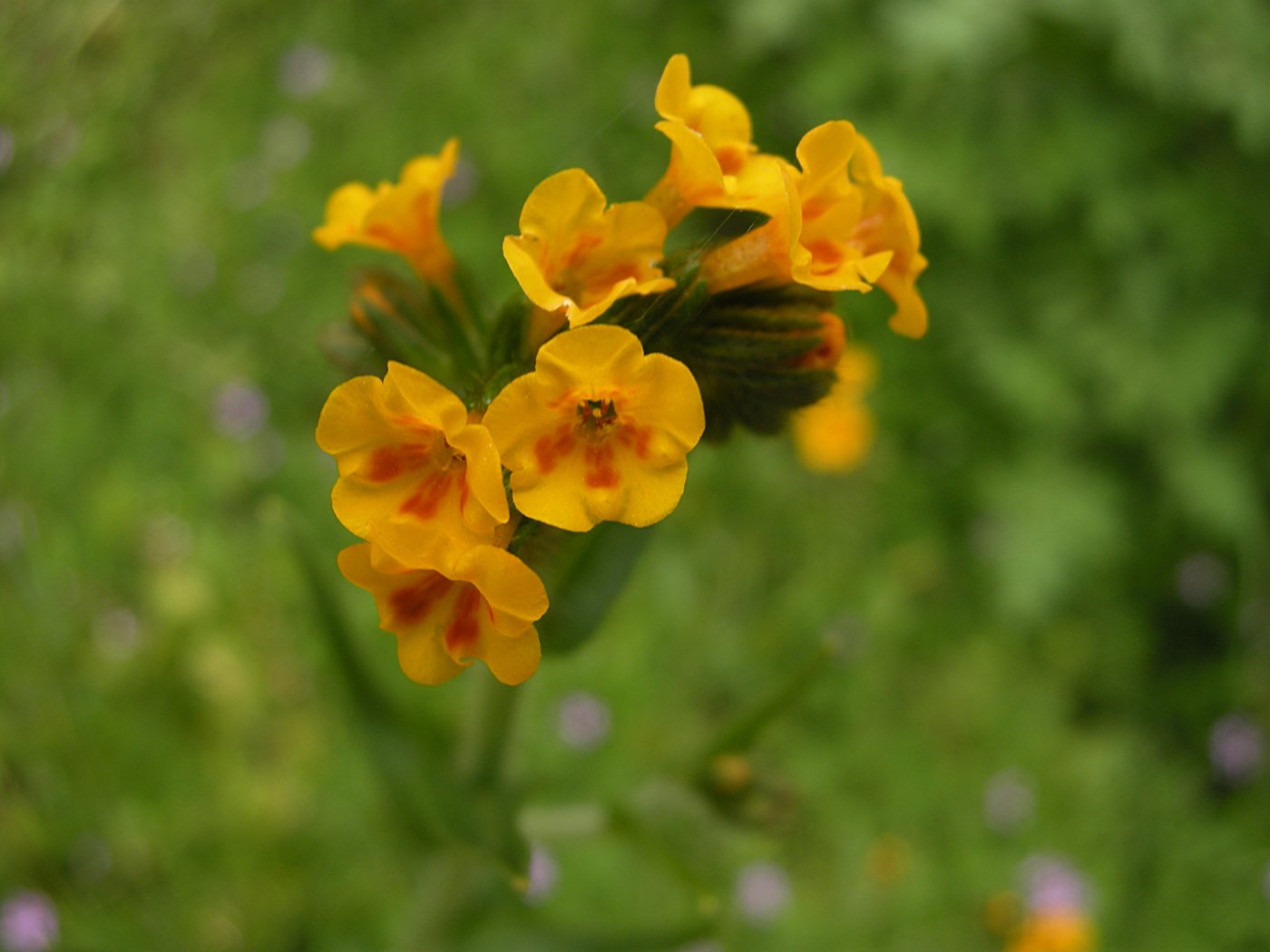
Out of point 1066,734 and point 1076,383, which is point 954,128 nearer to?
point 1076,383

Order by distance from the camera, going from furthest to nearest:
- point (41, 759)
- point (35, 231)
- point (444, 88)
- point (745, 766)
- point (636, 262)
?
point (444, 88) < point (35, 231) < point (41, 759) < point (745, 766) < point (636, 262)

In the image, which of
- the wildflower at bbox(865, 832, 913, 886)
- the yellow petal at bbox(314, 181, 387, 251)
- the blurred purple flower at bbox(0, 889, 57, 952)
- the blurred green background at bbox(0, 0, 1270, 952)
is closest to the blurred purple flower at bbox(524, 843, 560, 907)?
the blurred green background at bbox(0, 0, 1270, 952)

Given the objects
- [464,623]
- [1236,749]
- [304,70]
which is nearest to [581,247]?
[464,623]

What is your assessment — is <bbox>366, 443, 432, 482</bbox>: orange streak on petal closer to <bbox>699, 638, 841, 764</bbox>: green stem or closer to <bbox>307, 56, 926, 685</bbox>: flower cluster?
<bbox>307, 56, 926, 685</bbox>: flower cluster

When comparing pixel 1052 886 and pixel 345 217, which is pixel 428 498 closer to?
pixel 345 217

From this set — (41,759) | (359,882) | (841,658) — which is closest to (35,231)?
(41,759)

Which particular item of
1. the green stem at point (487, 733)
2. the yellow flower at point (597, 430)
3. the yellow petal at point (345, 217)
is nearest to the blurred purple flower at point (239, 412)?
the green stem at point (487, 733)
